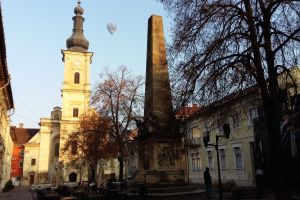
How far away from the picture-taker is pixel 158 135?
47.3 ft

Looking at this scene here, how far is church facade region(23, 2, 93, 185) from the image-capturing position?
193ft

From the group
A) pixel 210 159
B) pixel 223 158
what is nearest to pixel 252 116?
pixel 223 158

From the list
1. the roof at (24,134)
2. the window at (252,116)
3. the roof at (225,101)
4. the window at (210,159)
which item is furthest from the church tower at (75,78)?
the roof at (225,101)

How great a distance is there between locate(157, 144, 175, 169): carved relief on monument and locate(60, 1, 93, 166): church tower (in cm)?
4573

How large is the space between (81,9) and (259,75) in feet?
205

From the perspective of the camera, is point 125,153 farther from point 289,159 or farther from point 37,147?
point 37,147

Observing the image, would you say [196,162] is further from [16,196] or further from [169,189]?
[169,189]

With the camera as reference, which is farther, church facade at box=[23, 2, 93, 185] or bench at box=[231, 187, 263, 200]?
church facade at box=[23, 2, 93, 185]

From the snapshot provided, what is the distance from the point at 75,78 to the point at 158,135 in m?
51.7

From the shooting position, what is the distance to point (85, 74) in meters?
64.2

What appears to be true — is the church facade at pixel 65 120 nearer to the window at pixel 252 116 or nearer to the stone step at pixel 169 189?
the window at pixel 252 116

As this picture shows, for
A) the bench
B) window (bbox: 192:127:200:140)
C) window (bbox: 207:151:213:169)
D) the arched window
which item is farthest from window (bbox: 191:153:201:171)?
the arched window

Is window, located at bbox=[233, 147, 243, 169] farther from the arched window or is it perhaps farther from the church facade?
the arched window

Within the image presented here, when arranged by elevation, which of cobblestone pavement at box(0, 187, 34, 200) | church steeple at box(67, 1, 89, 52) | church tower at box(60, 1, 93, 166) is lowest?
cobblestone pavement at box(0, 187, 34, 200)
